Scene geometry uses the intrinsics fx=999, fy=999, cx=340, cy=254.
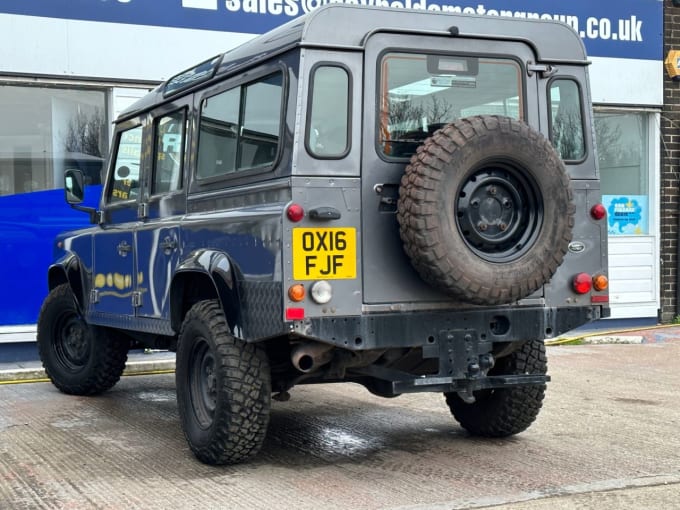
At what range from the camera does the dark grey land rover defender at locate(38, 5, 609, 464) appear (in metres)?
5.40

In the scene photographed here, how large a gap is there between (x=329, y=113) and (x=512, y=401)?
2.32 meters

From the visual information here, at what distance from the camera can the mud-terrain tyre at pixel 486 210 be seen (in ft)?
17.3

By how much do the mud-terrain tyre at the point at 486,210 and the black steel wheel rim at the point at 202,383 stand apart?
1.51 m

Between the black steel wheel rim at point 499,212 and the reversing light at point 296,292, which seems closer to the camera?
the reversing light at point 296,292

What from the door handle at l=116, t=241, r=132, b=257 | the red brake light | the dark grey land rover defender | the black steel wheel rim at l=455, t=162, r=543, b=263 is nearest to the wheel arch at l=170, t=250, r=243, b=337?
the dark grey land rover defender

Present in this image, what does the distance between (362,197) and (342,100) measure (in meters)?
0.56

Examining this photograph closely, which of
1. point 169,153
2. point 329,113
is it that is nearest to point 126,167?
point 169,153

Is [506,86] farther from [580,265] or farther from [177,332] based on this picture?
[177,332]

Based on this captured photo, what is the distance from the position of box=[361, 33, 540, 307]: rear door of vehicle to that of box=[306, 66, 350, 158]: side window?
0.42 feet

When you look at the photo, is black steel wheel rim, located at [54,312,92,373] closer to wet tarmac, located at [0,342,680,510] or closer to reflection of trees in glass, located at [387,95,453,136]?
wet tarmac, located at [0,342,680,510]

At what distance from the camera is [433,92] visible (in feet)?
19.0

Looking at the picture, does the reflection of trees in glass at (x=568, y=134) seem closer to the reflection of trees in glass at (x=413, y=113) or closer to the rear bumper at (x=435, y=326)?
the reflection of trees in glass at (x=413, y=113)

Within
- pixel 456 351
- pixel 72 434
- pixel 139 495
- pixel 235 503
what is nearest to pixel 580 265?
pixel 456 351

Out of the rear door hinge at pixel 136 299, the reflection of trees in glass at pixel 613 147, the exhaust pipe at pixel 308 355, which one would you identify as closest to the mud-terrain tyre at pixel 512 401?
the exhaust pipe at pixel 308 355
